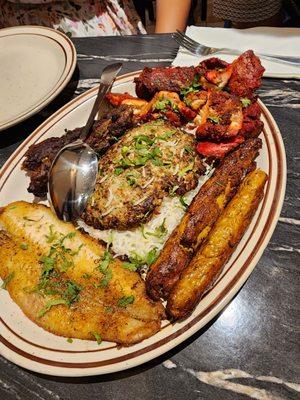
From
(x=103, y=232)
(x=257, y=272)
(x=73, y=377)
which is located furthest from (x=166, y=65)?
(x=73, y=377)

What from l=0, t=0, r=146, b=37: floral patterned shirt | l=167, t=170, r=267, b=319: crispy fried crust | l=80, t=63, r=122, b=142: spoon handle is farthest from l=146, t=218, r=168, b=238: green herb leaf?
l=0, t=0, r=146, b=37: floral patterned shirt

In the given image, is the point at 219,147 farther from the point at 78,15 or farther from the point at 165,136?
the point at 78,15

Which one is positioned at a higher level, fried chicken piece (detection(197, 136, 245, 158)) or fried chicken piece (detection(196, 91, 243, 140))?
fried chicken piece (detection(196, 91, 243, 140))

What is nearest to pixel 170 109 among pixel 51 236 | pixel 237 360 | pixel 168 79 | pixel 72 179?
pixel 168 79

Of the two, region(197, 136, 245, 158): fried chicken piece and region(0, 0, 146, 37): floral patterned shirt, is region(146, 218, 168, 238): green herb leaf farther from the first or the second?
region(0, 0, 146, 37): floral patterned shirt

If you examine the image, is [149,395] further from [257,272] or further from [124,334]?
[257,272]

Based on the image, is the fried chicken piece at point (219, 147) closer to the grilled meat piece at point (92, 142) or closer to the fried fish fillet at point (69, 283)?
the grilled meat piece at point (92, 142)
